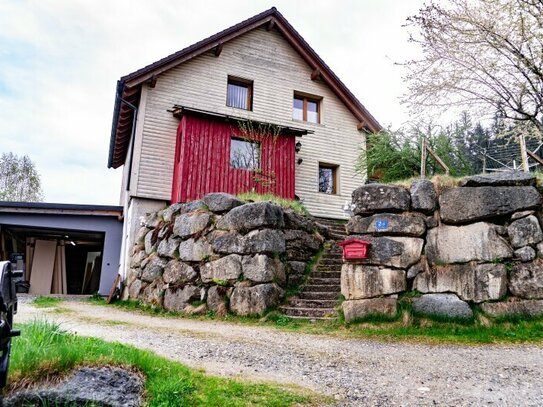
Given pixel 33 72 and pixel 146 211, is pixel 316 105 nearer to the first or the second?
pixel 146 211

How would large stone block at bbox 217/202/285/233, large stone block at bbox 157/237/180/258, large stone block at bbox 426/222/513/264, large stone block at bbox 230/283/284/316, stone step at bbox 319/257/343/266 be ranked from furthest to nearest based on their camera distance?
large stone block at bbox 157/237/180/258 → stone step at bbox 319/257/343/266 → large stone block at bbox 217/202/285/233 → large stone block at bbox 230/283/284/316 → large stone block at bbox 426/222/513/264

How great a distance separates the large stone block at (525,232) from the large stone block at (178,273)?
6204mm

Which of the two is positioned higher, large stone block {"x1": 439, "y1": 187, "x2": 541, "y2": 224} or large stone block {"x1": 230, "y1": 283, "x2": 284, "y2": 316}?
large stone block {"x1": 439, "y1": 187, "x2": 541, "y2": 224}

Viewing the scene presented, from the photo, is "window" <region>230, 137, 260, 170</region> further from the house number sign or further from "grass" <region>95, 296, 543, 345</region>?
"grass" <region>95, 296, 543, 345</region>

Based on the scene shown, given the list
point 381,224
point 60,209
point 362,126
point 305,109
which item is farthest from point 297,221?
point 60,209

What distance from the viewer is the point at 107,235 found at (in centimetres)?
1370

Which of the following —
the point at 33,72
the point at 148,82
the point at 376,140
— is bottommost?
the point at 376,140

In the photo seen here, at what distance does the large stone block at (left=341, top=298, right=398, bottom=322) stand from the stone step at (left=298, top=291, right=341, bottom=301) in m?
1.49

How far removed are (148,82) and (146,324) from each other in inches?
331

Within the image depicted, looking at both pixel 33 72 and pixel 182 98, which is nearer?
pixel 182 98

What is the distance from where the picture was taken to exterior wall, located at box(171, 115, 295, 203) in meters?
11.9

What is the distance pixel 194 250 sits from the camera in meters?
9.08

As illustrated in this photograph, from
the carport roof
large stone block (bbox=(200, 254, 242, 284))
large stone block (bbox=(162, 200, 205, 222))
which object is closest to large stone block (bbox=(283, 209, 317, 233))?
large stone block (bbox=(200, 254, 242, 284))

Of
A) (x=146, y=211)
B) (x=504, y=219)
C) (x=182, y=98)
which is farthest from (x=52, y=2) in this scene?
(x=504, y=219)
